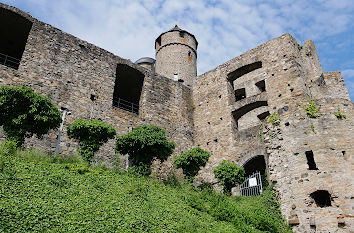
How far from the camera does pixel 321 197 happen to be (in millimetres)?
9328

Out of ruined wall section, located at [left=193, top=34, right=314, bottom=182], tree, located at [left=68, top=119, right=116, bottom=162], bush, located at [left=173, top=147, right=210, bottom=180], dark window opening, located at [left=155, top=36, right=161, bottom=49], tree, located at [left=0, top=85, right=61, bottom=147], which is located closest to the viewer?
tree, located at [left=0, top=85, right=61, bottom=147]

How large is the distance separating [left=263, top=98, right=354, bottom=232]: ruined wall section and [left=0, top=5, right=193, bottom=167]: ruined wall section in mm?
5651

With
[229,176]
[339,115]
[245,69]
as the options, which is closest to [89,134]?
[229,176]

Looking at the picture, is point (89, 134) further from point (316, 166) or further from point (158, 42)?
point (158, 42)

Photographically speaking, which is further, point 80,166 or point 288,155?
point 288,155

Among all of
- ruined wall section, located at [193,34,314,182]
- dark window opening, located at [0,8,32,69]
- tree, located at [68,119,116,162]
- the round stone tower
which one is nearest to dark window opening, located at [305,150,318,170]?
ruined wall section, located at [193,34,314,182]

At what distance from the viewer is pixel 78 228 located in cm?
565

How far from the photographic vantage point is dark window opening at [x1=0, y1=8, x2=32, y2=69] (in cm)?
1266

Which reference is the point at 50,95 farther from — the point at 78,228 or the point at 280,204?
the point at 280,204

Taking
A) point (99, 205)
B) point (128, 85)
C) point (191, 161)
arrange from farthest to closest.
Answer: point (128, 85)
point (191, 161)
point (99, 205)

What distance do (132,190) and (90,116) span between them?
19.0 ft

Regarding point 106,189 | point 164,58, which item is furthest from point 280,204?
point 164,58

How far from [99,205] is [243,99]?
998cm

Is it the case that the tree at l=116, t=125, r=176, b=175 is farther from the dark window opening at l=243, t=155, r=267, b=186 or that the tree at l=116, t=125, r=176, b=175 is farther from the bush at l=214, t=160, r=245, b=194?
the dark window opening at l=243, t=155, r=267, b=186
